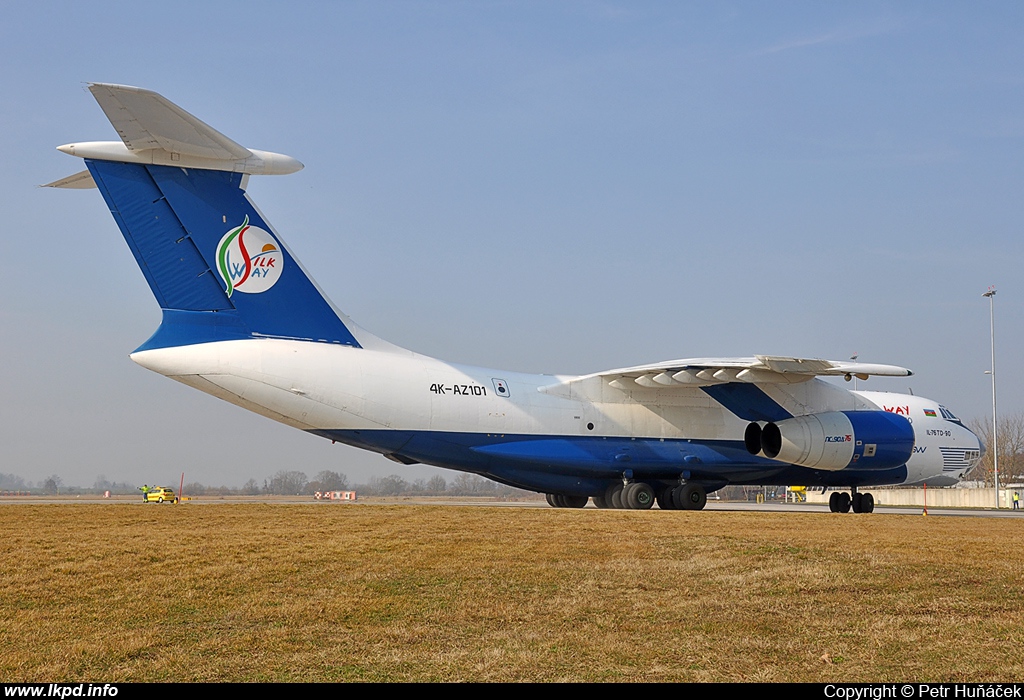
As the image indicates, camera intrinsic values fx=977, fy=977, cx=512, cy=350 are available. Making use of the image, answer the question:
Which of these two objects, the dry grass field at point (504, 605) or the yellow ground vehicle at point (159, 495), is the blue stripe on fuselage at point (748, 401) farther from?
the yellow ground vehicle at point (159, 495)

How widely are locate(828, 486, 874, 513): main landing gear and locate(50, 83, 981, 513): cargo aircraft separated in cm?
5

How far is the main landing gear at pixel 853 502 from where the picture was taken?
71.0ft

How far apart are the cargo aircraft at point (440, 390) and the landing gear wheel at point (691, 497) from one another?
0.05 m

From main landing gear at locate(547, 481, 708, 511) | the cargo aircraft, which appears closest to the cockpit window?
the cargo aircraft

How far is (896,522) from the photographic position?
1434cm

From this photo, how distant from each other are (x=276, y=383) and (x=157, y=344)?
190 cm

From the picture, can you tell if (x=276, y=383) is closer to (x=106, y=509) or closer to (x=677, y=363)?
(x=106, y=509)

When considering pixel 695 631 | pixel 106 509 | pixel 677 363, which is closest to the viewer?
pixel 695 631

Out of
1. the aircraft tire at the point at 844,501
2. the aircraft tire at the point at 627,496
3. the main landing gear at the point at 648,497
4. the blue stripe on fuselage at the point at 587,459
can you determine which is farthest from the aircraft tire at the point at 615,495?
the aircraft tire at the point at 844,501

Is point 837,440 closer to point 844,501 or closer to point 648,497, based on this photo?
point 844,501
